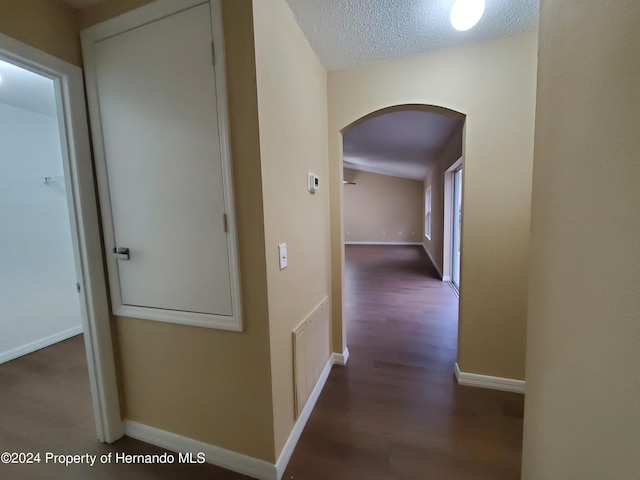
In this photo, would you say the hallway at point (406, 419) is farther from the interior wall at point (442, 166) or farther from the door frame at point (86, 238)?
the interior wall at point (442, 166)

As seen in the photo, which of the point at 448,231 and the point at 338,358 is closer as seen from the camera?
the point at 338,358

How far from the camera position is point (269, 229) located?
1256 millimetres

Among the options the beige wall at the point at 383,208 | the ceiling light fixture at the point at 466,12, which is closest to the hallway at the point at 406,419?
the ceiling light fixture at the point at 466,12

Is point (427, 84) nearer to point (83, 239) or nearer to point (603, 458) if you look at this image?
point (603, 458)

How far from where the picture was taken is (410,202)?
9.98m

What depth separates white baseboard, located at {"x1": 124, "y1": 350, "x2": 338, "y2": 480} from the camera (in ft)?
4.46

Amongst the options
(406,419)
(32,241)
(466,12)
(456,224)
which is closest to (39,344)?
(32,241)

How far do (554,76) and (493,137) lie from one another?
3.82 ft

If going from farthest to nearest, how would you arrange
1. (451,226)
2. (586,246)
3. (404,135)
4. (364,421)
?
(451,226) < (404,135) < (364,421) < (586,246)

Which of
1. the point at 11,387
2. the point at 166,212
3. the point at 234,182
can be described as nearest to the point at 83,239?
the point at 166,212

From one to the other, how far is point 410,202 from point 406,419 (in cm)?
913

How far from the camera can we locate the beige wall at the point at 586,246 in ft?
1.64

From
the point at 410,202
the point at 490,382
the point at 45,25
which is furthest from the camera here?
the point at 410,202

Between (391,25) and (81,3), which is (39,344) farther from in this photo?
(391,25)
